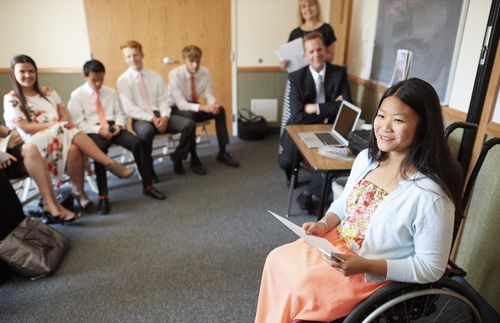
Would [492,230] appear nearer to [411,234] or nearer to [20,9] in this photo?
[411,234]

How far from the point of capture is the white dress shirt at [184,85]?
11.2 ft

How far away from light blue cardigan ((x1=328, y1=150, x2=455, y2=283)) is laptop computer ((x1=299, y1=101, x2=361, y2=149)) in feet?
3.21

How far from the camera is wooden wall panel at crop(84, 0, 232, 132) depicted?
12.8 ft

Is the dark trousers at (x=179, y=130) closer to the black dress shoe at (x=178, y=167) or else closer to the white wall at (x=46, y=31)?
the black dress shoe at (x=178, y=167)

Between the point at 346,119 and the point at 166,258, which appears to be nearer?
the point at 166,258

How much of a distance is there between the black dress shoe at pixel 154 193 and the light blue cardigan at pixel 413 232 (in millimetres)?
2057

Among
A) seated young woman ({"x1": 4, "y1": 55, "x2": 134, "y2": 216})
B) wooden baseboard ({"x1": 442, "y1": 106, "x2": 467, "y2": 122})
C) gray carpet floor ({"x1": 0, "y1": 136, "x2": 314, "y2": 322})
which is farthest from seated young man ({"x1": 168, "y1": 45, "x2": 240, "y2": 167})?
wooden baseboard ({"x1": 442, "y1": 106, "x2": 467, "y2": 122})

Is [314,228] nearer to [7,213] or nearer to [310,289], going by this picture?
[310,289]

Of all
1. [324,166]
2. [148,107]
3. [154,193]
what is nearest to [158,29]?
[148,107]

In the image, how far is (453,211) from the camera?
3.26 feet

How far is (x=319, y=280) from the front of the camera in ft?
3.50

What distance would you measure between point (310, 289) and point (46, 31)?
4256mm

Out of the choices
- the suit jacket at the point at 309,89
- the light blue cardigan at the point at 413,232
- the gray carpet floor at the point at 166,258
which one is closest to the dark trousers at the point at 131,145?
the gray carpet floor at the point at 166,258

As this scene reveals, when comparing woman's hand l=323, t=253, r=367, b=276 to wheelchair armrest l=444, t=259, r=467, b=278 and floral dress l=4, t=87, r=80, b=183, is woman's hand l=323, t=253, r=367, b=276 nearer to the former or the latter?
wheelchair armrest l=444, t=259, r=467, b=278
